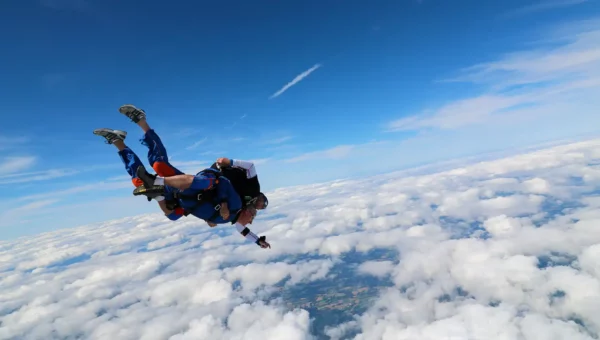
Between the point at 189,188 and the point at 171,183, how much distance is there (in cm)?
36

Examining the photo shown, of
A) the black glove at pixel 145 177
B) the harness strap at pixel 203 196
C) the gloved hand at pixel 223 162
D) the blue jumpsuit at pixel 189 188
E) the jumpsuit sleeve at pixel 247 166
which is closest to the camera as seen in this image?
the black glove at pixel 145 177

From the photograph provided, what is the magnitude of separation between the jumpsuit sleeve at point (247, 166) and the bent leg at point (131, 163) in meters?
1.57

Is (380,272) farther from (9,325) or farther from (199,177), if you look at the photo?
(9,325)

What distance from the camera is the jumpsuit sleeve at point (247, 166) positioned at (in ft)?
17.0

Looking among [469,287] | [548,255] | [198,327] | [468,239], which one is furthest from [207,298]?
[548,255]

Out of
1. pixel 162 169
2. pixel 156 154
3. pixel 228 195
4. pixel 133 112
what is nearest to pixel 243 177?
pixel 228 195

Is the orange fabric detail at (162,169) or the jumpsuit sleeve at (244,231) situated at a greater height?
the orange fabric detail at (162,169)

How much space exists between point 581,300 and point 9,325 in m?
286

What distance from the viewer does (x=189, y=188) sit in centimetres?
452

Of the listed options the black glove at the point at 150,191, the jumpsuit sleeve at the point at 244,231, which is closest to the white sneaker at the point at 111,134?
the black glove at the point at 150,191

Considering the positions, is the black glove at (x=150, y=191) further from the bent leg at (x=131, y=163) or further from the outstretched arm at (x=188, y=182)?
the bent leg at (x=131, y=163)

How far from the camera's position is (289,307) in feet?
474

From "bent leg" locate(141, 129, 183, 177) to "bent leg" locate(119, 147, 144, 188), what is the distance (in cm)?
22

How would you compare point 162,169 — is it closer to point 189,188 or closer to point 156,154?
point 156,154
